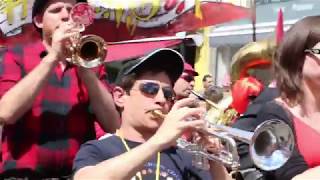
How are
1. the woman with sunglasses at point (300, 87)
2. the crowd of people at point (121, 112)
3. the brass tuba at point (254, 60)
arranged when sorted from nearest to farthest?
the crowd of people at point (121, 112) → the woman with sunglasses at point (300, 87) → the brass tuba at point (254, 60)

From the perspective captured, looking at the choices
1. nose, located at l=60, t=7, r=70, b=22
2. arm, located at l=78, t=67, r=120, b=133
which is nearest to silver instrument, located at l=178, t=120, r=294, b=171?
arm, located at l=78, t=67, r=120, b=133

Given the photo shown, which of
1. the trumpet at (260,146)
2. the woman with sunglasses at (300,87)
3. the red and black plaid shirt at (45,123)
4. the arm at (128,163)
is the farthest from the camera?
the red and black plaid shirt at (45,123)

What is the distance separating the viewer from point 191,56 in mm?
11008

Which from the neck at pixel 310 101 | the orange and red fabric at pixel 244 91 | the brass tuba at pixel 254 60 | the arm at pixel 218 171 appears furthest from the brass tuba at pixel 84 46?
the orange and red fabric at pixel 244 91

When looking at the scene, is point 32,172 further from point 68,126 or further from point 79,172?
point 79,172

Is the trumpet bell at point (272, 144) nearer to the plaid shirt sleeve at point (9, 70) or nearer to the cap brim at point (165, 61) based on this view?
the cap brim at point (165, 61)

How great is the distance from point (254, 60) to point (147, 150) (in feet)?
11.5

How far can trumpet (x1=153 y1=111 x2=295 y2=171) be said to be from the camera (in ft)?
7.84

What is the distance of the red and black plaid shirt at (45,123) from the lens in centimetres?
281

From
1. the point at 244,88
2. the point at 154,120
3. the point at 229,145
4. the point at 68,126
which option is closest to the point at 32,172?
the point at 68,126

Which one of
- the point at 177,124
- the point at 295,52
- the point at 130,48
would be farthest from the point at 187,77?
the point at 130,48

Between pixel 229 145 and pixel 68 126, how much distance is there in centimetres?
81

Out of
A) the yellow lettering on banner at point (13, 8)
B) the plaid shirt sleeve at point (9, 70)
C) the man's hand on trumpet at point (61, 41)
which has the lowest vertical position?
the yellow lettering on banner at point (13, 8)

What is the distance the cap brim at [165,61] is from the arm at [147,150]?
0.38 m
